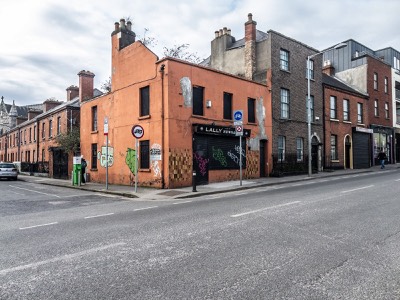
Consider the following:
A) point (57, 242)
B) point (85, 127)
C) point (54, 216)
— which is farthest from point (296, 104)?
point (57, 242)

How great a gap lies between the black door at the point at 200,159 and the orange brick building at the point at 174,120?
0.05 m

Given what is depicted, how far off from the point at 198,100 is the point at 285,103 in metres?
8.63

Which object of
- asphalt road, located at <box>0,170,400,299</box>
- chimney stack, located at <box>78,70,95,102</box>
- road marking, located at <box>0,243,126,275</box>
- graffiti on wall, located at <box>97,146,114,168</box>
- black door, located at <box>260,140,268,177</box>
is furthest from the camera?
chimney stack, located at <box>78,70,95,102</box>

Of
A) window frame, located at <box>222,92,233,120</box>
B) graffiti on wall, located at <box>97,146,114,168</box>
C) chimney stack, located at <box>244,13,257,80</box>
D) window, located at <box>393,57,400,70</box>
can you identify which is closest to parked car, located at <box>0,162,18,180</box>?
graffiti on wall, located at <box>97,146,114,168</box>

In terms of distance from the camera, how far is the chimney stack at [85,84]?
82.7ft

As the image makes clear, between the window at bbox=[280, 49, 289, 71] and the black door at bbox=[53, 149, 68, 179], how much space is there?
1920 centimetres

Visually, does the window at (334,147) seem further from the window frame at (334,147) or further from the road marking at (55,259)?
the road marking at (55,259)

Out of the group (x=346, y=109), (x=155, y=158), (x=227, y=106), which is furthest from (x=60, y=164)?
(x=346, y=109)

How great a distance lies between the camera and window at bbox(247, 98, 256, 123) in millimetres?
20109

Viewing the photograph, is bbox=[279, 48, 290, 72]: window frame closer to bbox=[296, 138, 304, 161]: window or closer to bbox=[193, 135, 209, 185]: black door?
bbox=[296, 138, 304, 161]: window

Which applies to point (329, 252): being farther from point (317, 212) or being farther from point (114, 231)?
point (114, 231)

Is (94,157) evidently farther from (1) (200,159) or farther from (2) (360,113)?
(2) (360,113)

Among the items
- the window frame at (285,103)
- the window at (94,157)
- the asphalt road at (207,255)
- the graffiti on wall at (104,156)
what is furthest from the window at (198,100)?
the asphalt road at (207,255)

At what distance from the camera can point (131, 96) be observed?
18.4 m
